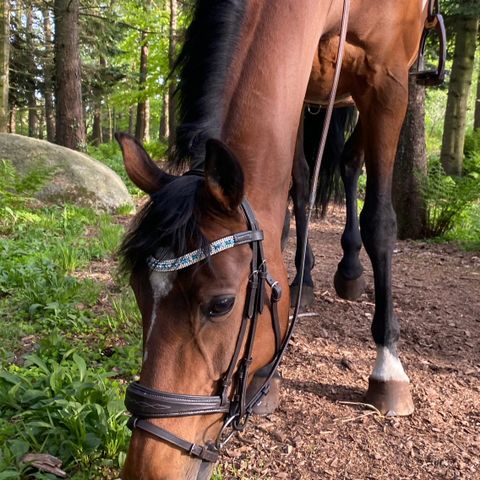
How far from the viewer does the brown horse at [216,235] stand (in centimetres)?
154

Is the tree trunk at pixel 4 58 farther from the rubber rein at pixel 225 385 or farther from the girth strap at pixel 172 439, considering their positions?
the girth strap at pixel 172 439

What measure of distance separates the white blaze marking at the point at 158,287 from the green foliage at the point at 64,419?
29.3 inches

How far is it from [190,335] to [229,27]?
1.24 meters

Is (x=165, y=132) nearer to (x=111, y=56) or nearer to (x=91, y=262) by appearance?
(x=111, y=56)

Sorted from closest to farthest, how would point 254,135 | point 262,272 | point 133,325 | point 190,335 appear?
point 190,335
point 262,272
point 254,135
point 133,325

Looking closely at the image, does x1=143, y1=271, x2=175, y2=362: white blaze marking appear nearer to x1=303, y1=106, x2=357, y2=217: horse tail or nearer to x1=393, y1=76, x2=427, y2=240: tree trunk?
x1=303, y1=106, x2=357, y2=217: horse tail

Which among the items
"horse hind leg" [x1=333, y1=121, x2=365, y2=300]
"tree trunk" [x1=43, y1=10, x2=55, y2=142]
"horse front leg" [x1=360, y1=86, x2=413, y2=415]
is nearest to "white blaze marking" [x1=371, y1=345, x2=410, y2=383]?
"horse front leg" [x1=360, y1=86, x2=413, y2=415]

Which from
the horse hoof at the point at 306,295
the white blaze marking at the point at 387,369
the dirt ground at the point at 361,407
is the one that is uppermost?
the horse hoof at the point at 306,295

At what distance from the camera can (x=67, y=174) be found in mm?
7863

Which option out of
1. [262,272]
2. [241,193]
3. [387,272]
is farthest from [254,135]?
[387,272]

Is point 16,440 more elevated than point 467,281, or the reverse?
point 467,281

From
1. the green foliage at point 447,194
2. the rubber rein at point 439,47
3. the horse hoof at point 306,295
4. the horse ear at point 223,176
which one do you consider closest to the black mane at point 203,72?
the horse ear at point 223,176

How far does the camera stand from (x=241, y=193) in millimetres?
1573

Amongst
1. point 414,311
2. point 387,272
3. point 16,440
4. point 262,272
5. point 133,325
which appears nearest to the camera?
point 262,272
